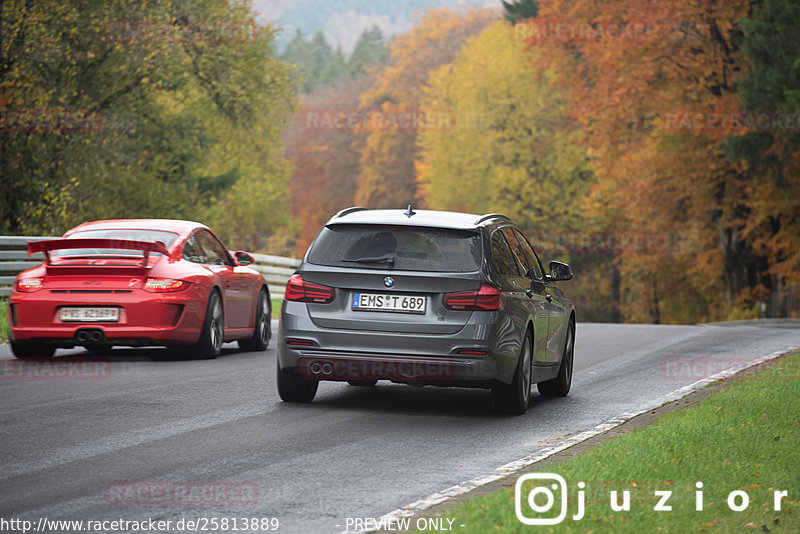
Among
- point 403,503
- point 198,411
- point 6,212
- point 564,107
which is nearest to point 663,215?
point 564,107

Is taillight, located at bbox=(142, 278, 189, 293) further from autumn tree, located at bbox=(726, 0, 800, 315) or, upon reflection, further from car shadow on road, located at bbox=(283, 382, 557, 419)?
autumn tree, located at bbox=(726, 0, 800, 315)

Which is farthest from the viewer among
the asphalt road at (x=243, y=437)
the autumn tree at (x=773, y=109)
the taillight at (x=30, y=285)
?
the autumn tree at (x=773, y=109)

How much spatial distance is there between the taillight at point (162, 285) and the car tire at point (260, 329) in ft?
8.62

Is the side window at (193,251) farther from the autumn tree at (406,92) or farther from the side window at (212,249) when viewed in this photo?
the autumn tree at (406,92)

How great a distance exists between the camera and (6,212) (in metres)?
27.5

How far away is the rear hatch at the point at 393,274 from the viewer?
10.5m

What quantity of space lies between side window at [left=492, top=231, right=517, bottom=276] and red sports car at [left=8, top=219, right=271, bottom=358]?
426 cm

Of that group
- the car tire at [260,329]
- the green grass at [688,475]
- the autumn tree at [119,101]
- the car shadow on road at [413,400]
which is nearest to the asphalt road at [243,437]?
the car shadow on road at [413,400]

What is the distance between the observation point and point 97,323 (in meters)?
13.8

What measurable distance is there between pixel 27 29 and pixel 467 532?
22.0 meters

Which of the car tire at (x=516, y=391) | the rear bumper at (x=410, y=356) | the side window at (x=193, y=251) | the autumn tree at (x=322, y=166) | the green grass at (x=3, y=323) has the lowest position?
the autumn tree at (x=322, y=166)

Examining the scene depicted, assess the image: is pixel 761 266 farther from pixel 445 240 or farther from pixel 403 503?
pixel 403 503

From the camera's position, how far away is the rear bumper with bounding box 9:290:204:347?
13773mm

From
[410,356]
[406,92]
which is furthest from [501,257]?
[406,92]
